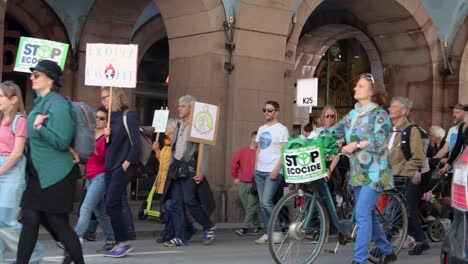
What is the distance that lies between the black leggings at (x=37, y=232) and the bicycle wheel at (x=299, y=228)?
1.87 metres

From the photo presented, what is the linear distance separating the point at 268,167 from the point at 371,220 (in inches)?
143

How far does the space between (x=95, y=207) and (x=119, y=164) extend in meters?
0.67

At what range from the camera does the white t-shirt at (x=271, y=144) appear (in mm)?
10984

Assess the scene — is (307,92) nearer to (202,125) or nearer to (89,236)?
(202,125)

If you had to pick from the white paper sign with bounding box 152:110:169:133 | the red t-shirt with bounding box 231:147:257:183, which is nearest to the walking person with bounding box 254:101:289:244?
the red t-shirt with bounding box 231:147:257:183

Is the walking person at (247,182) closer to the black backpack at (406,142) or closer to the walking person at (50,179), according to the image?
the black backpack at (406,142)

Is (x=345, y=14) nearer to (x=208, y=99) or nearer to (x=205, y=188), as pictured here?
(x=208, y=99)

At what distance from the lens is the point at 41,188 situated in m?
6.44

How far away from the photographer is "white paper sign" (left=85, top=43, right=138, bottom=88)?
1108 centimetres

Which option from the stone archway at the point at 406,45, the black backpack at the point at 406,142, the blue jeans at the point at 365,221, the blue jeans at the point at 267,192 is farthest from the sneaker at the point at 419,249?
the stone archway at the point at 406,45

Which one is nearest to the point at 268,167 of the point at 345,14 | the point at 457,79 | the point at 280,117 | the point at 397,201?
the point at 397,201

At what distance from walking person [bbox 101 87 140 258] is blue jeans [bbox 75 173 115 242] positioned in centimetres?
12

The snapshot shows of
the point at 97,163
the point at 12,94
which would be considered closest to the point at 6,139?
the point at 12,94

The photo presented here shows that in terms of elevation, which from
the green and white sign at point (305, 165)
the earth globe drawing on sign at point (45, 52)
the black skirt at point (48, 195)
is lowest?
the black skirt at point (48, 195)
